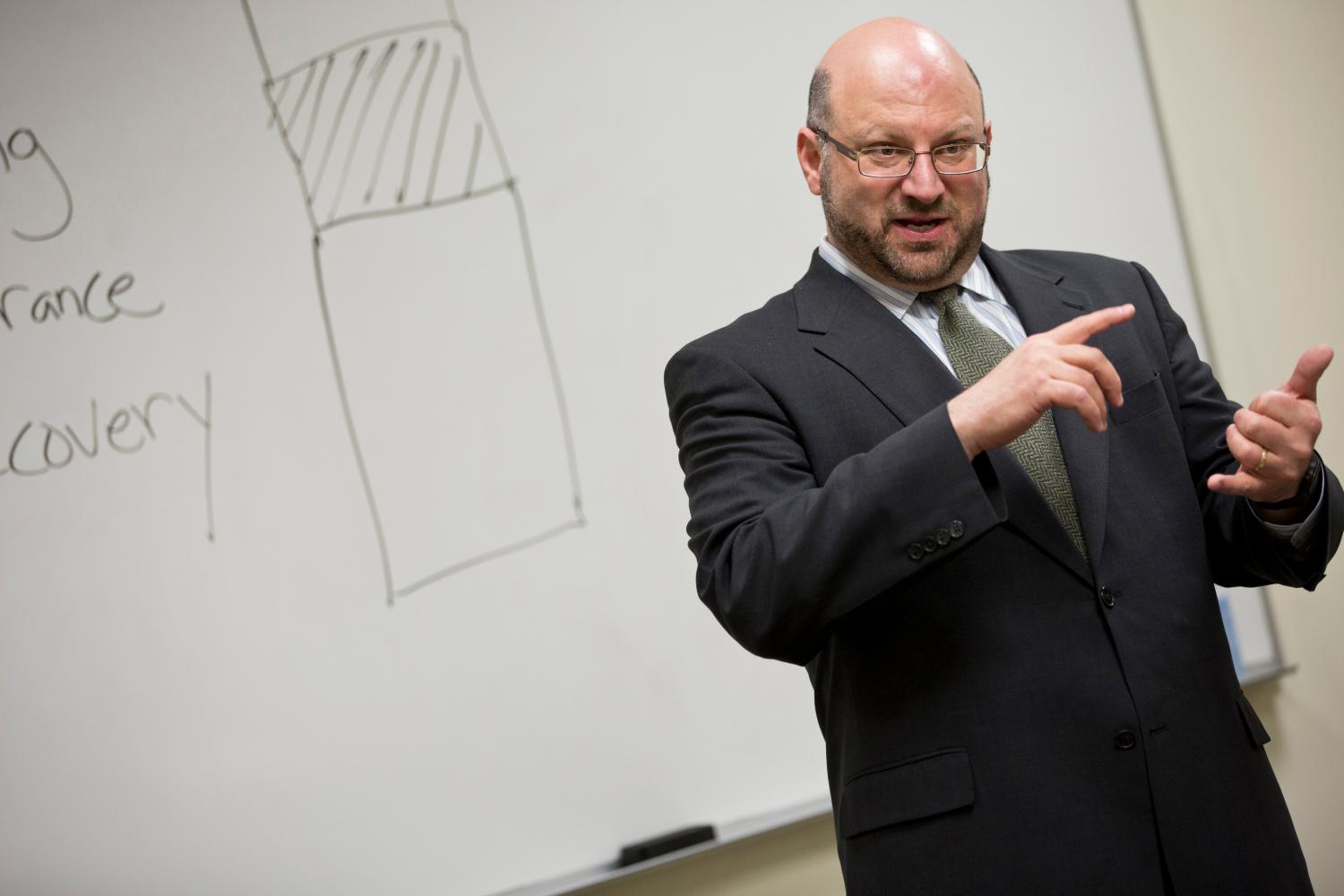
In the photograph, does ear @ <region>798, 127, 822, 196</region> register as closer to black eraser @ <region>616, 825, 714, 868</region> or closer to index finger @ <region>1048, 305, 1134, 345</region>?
index finger @ <region>1048, 305, 1134, 345</region>

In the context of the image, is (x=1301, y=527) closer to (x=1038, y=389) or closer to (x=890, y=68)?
(x=1038, y=389)

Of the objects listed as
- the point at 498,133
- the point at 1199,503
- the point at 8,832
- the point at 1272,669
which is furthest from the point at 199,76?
the point at 1272,669

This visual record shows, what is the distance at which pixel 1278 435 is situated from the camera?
1111mm

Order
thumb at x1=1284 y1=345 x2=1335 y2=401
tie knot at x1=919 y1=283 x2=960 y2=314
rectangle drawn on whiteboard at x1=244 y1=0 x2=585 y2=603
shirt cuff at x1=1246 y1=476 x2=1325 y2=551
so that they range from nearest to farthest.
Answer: thumb at x1=1284 y1=345 x2=1335 y2=401
shirt cuff at x1=1246 y1=476 x2=1325 y2=551
tie knot at x1=919 y1=283 x2=960 y2=314
rectangle drawn on whiteboard at x1=244 y1=0 x2=585 y2=603

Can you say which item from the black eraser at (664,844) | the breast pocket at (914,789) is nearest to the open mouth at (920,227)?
the breast pocket at (914,789)

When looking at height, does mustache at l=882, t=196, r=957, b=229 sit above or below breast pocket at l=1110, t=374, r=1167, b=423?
above

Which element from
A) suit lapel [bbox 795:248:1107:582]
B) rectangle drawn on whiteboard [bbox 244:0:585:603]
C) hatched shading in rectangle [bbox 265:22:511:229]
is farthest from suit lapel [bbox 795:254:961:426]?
hatched shading in rectangle [bbox 265:22:511:229]

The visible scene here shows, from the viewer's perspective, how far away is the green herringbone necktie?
1205mm

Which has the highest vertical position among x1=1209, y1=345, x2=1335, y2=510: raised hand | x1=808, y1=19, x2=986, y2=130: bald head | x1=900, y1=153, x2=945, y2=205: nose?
x1=808, y1=19, x2=986, y2=130: bald head

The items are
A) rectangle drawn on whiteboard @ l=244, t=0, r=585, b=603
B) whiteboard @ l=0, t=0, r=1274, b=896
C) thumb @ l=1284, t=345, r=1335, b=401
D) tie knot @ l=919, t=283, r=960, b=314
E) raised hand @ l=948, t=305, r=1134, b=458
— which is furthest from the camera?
rectangle drawn on whiteboard @ l=244, t=0, r=585, b=603

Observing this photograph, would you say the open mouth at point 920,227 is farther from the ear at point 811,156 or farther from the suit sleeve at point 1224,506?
the suit sleeve at point 1224,506

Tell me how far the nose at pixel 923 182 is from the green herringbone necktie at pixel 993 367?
0.38 ft

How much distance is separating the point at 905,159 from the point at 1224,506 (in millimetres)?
518

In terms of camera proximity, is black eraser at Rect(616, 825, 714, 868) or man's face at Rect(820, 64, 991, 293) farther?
black eraser at Rect(616, 825, 714, 868)
